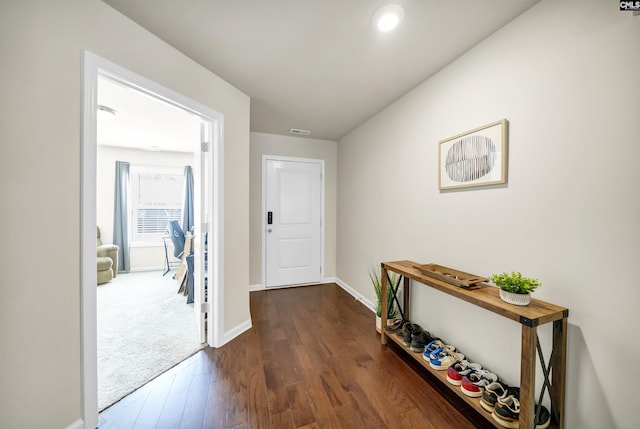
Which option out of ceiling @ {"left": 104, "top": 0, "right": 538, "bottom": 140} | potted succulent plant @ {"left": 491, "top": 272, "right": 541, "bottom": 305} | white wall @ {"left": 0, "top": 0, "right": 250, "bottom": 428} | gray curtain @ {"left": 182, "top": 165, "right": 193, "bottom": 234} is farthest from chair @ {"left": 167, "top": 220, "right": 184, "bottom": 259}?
potted succulent plant @ {"left": 491, "top": 272, "right": 541, "bottom": 305}

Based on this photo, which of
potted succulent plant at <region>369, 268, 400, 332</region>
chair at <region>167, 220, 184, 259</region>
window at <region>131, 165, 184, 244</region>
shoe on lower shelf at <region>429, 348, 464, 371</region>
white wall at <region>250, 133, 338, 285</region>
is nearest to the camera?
shoe on lower shelf at <region>429, 348, 464, 371</region>

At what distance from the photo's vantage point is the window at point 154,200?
4.70m

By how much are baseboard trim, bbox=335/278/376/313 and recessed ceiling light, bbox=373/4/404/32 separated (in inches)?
106

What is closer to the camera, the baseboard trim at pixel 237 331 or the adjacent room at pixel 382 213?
the adjacent room at pixel 382 213

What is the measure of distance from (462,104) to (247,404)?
8.37ft

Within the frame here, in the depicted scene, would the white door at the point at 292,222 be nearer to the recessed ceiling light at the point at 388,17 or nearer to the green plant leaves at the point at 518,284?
the recessed ceiling light at the point at 388,17

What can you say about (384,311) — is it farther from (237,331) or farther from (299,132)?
(299,132)

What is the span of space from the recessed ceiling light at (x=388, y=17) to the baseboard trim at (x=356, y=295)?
2.69m

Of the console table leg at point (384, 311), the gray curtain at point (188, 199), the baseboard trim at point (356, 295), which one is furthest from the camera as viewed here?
the gray curtain at point (188, 199)

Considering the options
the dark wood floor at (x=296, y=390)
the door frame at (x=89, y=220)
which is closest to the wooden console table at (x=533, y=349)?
the dark wood floor at (x=296, y=390)

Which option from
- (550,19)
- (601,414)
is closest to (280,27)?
(550,19)

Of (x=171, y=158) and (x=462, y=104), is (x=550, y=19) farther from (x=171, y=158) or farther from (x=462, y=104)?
(x=171, y=158)

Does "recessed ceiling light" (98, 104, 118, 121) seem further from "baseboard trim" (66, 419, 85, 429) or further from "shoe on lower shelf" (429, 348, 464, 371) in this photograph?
"shoe on lower shelf" (429, 348, 464, 371)

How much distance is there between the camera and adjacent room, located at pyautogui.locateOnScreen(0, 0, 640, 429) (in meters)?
1.03
